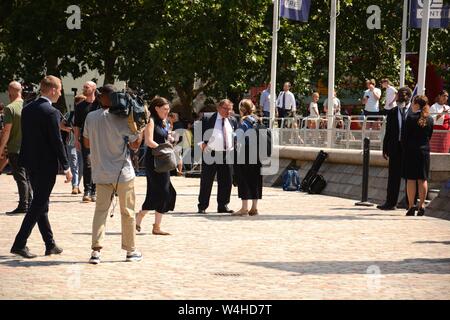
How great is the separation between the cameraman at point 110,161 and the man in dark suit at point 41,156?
1.61ft

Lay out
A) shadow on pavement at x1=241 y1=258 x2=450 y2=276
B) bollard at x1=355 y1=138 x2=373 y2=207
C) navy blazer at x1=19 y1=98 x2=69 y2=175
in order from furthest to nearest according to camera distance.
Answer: bollard at x1=355 y1=138 x2=373 y2=207
navy blazer at x1=19 y1=98 x2=69 y2=175
shadow on pavement at x1=241 y1=258 x2=450 y2=276

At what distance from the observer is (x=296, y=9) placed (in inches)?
1282

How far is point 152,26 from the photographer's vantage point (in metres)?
44.0

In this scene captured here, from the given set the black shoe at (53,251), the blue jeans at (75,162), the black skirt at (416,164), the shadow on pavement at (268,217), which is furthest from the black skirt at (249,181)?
the black shoe at (53,251)

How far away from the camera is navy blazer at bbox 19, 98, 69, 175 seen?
39.8 feet

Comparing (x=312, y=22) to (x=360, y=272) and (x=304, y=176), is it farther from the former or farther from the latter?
(x=360, y=272)

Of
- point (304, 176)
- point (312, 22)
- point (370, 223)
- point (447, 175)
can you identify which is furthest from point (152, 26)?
point (370, 223)

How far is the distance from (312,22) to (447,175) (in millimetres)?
26861

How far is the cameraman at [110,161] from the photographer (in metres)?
11.8

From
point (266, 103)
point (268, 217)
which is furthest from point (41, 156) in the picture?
point (266, 103)

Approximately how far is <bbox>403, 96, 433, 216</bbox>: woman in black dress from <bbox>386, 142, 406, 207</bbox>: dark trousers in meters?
1.15

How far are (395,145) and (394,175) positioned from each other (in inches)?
19.8

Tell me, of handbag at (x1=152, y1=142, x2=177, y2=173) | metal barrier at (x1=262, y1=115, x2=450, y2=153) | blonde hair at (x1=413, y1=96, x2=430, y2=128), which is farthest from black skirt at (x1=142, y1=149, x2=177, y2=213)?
metal barrier at (x1=262, y1=115, x2=450, y2=153)

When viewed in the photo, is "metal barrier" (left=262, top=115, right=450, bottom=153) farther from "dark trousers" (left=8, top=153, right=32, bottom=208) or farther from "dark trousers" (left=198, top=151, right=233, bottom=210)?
"dark trousers" (left=8, top=153, right=32, bottom=208)
